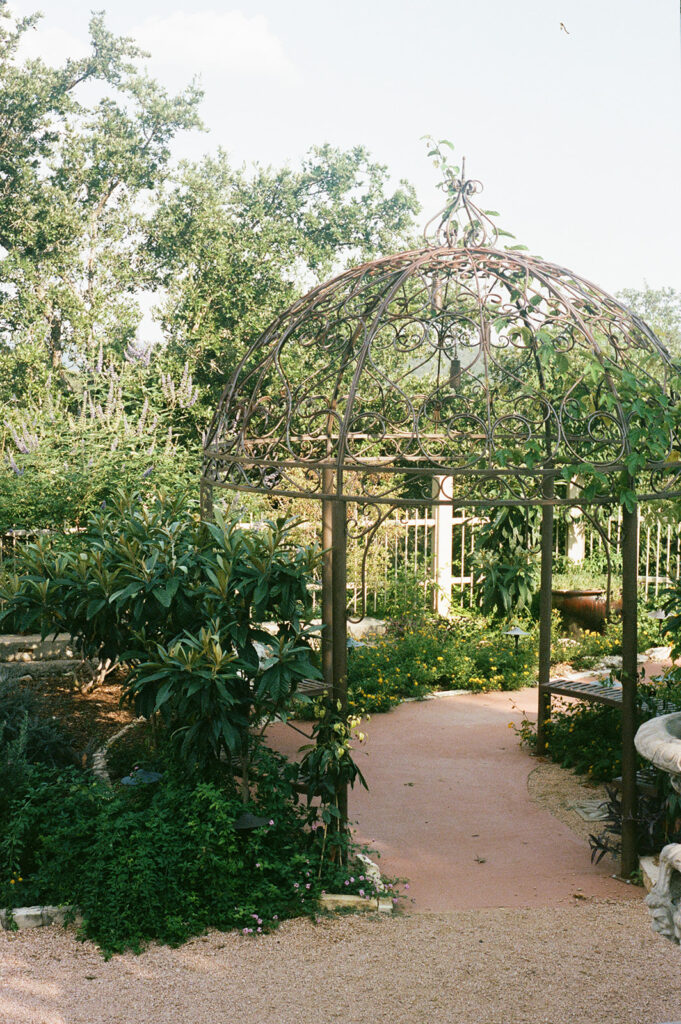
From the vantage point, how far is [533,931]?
424cm

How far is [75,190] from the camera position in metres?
16.9

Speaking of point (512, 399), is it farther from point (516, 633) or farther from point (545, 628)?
point (516, 633)

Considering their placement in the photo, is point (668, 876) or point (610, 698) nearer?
point (668, 876)

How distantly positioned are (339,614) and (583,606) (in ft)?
19.9

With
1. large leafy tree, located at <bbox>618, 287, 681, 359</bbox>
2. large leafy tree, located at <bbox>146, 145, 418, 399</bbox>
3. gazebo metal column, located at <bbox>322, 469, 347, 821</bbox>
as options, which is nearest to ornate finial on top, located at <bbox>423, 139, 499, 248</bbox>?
gazebo metal column, located at <bbox>322, 469, 347, 821</bbox>

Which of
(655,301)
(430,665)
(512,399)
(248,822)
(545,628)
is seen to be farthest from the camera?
(655,301)

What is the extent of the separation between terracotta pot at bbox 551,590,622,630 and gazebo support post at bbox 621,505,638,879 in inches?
207

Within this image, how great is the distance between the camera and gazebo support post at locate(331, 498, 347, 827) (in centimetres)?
Answer: 465

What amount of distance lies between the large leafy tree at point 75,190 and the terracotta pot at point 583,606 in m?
8.32

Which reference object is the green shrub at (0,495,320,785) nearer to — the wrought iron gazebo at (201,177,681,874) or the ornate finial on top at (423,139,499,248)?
the wrought iron gazebo at (201,177,681,874)

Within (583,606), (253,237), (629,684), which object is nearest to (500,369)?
(629,684)

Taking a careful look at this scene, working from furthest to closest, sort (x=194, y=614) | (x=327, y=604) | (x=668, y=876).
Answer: (x=327, y=604)
(x=194, y=614)
(x=668, y=876)

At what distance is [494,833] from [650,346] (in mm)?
2866

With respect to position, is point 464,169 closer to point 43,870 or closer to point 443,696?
point 43,870
